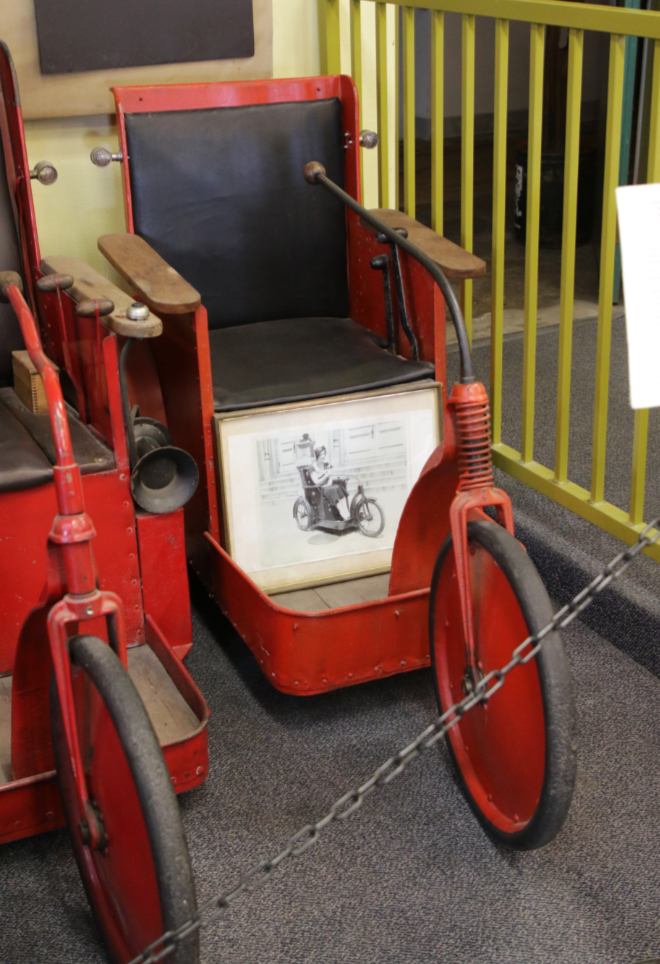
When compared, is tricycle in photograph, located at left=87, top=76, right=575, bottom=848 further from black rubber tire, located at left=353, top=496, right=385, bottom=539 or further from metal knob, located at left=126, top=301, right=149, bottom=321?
metal knob, located at left=126, top=301, right=149, bottom=321

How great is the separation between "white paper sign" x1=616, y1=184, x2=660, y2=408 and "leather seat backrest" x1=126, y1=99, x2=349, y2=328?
138 centimetres

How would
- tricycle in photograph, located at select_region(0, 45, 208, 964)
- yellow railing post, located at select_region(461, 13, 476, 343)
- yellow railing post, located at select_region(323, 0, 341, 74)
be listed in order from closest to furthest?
1. tricycle in photograph, located at select_region(0, 45, 208, 964)
2. yellow railing post, located at select_region(461, 13, 476, 343)
3. yellow railing post, located at select_region(323, 0, 341, 74)

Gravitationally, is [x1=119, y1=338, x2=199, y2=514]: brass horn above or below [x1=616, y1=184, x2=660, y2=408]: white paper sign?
below

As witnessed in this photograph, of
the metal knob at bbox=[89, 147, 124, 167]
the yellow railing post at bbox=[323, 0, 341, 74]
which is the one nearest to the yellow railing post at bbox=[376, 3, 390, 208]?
the yellow railing post at bbox=[323, 0, 341, 74]

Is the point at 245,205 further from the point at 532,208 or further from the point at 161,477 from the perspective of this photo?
the point at 161,477

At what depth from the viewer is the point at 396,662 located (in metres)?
1.92

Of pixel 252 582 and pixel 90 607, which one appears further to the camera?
pixel 252 582

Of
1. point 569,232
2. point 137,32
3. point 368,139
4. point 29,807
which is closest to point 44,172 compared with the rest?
point 137,32

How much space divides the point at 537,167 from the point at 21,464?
1.24 m

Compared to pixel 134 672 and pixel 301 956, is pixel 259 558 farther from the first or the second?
pixel 301 956

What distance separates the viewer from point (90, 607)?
1339 mm

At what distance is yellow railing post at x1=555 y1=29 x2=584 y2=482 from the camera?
2.01 meters

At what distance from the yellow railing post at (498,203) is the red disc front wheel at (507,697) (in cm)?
85

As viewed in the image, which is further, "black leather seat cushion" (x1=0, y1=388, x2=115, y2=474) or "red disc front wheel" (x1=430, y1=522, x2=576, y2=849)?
"black leather seat cushion" (x1=0, y1=388, x2=115, y2=474)
